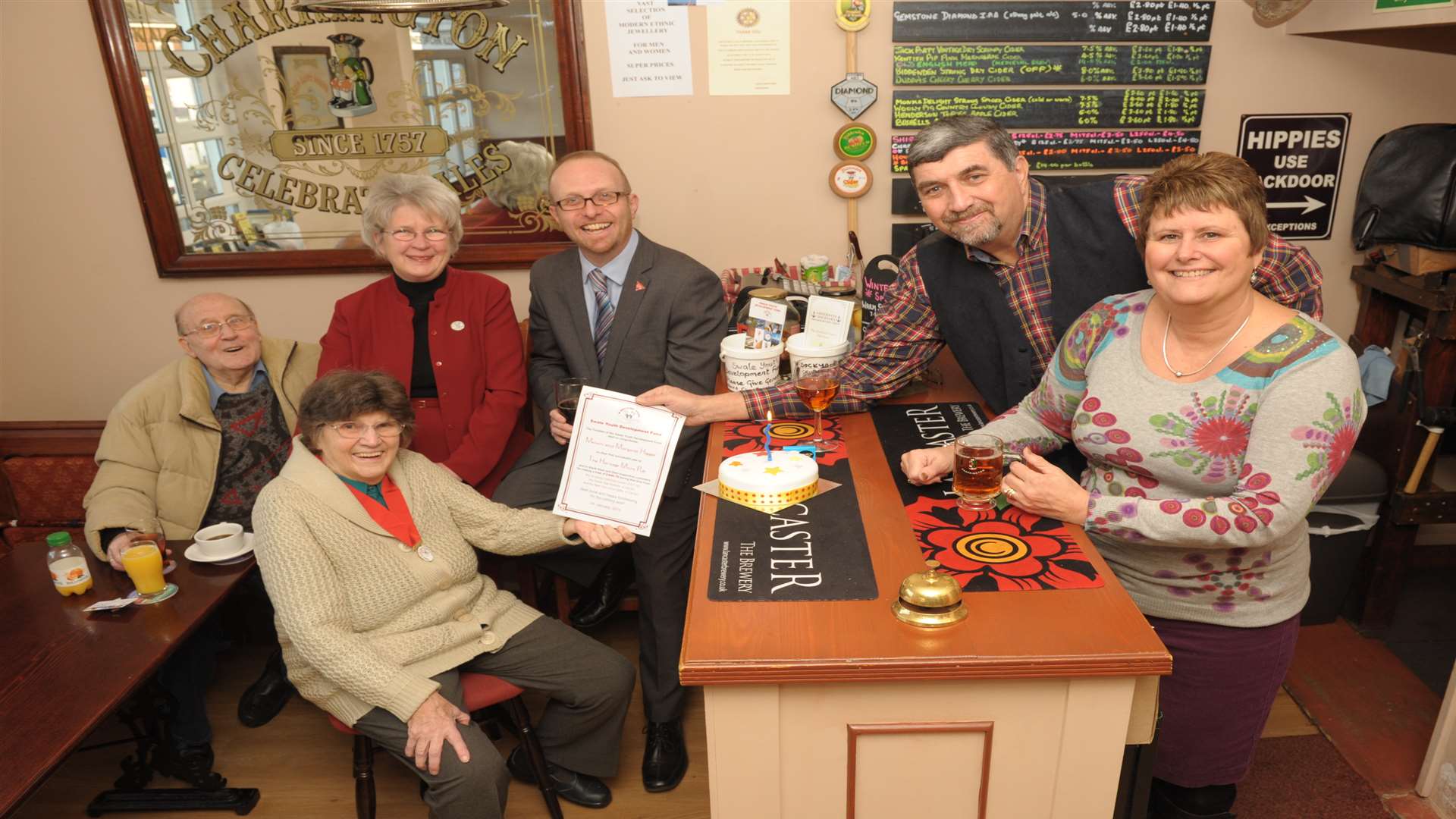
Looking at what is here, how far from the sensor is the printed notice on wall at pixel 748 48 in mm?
3105

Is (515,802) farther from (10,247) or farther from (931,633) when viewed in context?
(10,247)

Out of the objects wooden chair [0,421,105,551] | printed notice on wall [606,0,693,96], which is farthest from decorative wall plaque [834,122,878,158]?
wooden chair [0,421,105,551]

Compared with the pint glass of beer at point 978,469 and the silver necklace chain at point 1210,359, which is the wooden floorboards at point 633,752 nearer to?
the pint glass of beer at point 978,469

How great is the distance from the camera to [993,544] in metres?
1.67

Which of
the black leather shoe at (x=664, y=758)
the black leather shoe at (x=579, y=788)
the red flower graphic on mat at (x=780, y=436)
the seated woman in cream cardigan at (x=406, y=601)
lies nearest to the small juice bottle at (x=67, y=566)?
the seated woman in cream cardigan at (x=406, y=601)

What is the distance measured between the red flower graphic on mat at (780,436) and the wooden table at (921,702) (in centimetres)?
57

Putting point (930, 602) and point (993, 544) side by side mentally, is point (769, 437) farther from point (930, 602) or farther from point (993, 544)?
point (930, 602)

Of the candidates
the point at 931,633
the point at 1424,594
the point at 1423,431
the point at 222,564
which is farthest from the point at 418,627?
the point at 1424,594

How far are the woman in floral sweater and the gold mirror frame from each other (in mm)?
1961

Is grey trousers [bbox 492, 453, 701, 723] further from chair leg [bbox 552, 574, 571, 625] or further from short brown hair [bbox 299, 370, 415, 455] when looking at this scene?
short brown hair [bbox 299, 370, 415, 455]

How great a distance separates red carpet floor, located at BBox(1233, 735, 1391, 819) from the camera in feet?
7.73

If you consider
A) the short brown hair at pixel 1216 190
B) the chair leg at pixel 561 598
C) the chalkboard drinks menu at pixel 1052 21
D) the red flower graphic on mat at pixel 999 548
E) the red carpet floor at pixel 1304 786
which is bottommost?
the red carpet floor at pixel 1304 786

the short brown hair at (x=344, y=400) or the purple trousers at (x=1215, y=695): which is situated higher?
the short brown hair at (x=344, y=400)

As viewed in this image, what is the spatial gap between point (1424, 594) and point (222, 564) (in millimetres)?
3990
